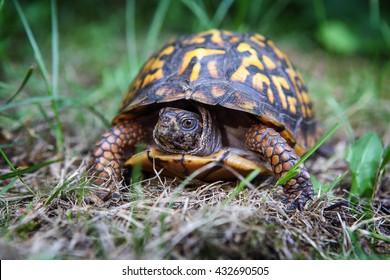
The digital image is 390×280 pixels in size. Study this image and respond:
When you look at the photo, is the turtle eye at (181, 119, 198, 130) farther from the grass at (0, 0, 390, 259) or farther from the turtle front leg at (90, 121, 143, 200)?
the turtle front leg at (90, 121, 143, 200)

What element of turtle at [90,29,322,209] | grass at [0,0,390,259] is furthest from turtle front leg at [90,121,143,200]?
grass at [0,0,390,259]

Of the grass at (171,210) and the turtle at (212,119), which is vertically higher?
the turtle at (212,119)

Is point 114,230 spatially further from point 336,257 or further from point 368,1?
point 368,1

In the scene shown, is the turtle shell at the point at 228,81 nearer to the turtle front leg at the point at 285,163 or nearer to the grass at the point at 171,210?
the turtle front leg at the point at 285,163

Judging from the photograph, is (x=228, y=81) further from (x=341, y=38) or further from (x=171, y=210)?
(x=341, y=38)

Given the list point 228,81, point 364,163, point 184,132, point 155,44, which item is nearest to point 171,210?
point 184,132

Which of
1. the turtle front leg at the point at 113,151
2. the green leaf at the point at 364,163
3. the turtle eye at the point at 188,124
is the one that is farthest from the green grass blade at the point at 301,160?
the turtle front leg at the point at 113,151
